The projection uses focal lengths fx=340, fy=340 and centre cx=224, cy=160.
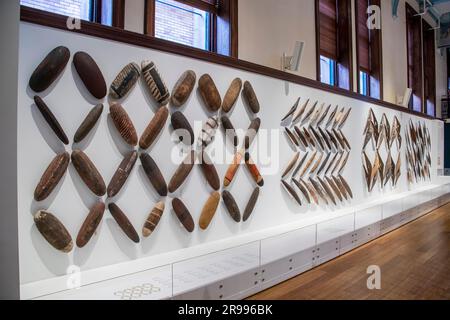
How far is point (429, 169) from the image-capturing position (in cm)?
620

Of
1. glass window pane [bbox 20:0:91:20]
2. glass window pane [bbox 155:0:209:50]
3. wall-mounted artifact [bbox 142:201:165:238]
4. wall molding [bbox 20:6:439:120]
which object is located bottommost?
wall-mounted artifact [bbox 142:201:165:238]

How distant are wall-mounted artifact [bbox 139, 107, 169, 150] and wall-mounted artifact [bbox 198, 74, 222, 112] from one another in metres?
0.29

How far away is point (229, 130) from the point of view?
2.17 meters

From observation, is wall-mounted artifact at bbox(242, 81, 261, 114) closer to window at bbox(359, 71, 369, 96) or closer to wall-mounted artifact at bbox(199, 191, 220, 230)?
wall-mounted artifact at bbox(199, 191, 220, 230)

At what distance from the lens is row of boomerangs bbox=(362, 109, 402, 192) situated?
382 cm

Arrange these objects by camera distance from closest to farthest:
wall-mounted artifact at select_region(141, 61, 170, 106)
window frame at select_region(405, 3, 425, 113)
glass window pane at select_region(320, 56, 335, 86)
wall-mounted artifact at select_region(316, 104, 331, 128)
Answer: wall-mounted artifact at select_region(141, 61, 170, 106), wall-mounted artifact at select_region(316, 104, 331, 128), glass window pane at select_region(320, 56, 335, 86), window frame at select_region(405, 3, 425, 113)

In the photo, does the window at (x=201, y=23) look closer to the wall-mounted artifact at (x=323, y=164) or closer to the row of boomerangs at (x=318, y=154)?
the row of boomerangs at (x=318, y=154)

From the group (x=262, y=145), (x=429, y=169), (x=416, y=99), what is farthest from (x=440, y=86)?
(x=262, y=145)

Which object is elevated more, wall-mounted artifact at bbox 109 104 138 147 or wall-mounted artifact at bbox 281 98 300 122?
wall-mounted artifact at bbox 281 98 300 122

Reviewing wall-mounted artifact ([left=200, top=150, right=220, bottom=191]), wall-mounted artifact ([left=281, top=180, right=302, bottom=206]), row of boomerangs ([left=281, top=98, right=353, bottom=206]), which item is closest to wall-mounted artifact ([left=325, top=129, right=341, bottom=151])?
row of boomerangs ([left=281, top=98, right=353, bottom=206])

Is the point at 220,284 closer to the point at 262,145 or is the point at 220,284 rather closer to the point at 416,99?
the point at 262,145

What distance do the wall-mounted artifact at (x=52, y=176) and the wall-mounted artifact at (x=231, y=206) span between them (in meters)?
1.00

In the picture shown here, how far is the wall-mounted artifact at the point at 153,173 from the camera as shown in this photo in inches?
67.9

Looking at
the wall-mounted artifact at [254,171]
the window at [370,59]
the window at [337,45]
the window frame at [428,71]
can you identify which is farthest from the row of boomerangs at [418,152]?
the wall-mounted artifact at [254,171]
